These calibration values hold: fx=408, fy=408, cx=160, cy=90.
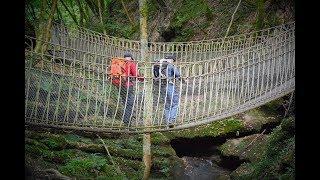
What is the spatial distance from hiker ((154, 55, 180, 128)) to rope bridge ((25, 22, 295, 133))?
0.08ft

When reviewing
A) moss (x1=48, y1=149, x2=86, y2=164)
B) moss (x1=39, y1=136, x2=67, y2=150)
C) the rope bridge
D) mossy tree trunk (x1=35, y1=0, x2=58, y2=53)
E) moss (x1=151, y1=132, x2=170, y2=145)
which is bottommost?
moss (x1=48, y1=149, x2=86, y2=164)

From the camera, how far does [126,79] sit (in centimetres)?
454

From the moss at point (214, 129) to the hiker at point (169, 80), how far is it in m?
0.34

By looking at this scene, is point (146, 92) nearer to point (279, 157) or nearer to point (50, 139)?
point (50, 139)

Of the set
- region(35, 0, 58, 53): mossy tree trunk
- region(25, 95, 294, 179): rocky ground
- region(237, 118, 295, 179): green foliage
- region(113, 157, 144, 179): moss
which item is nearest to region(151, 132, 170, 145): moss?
region(25, 95, 294, 179): rocky ground

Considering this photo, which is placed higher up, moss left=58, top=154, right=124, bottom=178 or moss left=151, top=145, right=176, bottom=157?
moss left=151, top=145, right=176, bottom=157

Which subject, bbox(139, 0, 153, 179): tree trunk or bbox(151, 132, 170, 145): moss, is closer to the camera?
bbox(139, 0, 153, 179): tree trunk

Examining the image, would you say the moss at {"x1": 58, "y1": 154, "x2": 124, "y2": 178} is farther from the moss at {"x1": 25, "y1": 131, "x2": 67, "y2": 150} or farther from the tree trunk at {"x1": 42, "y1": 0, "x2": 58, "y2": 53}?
the tree trunk at {"x1": 42, "y1": 0, "x2": 58, "y2": 53}

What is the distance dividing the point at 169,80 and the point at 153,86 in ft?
0.64

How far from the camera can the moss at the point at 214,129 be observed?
4.89 meters

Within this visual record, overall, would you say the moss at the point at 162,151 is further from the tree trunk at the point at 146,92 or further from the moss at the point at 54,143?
the moss at the point at 54,143

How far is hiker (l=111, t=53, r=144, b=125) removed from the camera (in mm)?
4539

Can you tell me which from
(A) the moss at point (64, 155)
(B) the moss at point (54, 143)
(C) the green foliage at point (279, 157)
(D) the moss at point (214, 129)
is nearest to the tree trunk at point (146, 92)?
(D) the moss at point (214, 129)
